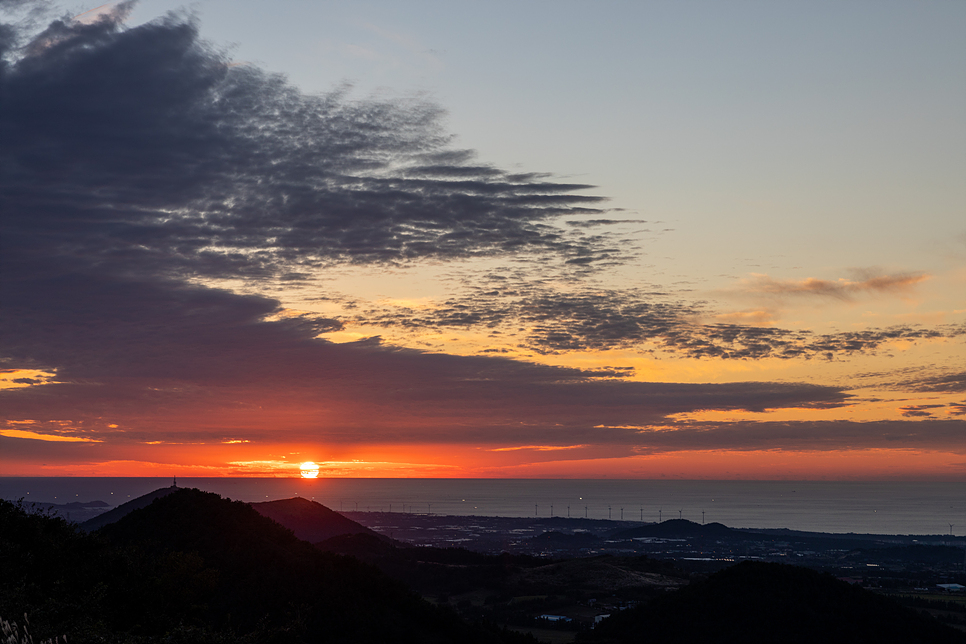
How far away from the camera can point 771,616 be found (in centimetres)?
8525

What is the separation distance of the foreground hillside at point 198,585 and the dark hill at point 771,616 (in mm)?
28812

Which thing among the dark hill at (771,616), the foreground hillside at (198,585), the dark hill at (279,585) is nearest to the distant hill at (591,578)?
the dark hill at (771,616)

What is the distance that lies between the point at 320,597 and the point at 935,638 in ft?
229

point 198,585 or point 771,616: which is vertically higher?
point 198,585

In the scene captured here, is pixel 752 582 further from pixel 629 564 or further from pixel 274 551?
pixel 629 564

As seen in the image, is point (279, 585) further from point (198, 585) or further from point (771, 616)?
point (771, 616)

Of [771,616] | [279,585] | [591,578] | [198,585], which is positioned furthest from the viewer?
[591,578]

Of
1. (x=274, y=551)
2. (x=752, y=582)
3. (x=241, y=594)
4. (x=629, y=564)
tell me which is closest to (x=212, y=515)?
(x=274, y=551)

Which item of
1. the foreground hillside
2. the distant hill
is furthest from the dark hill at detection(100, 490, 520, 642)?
the distant hill

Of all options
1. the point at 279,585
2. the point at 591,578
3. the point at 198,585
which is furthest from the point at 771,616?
the point at 591,578

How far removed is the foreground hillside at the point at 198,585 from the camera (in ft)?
98.2

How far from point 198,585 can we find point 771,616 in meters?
64.5

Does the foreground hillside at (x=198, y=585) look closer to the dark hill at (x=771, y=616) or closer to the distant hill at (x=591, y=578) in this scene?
the dark hill at (x=771, y=616)

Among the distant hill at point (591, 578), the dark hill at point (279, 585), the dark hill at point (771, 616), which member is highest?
the dark hill at point (279, 585)
